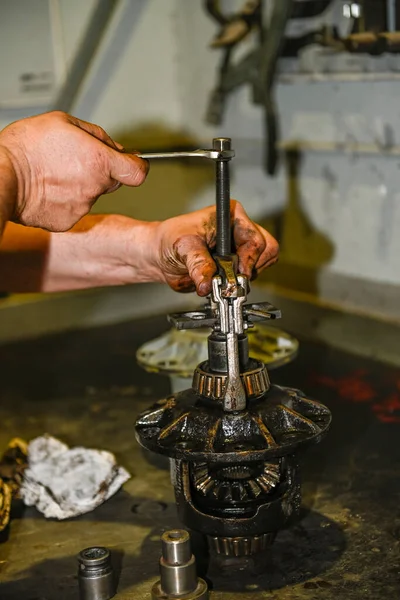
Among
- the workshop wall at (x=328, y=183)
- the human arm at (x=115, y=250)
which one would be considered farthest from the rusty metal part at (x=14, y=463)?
the workshop wall at (x=328, y=183)

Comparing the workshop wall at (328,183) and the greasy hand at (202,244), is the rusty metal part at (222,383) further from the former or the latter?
the workshop wall at (328,183)

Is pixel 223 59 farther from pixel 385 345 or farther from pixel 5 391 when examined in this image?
pixel 5 391

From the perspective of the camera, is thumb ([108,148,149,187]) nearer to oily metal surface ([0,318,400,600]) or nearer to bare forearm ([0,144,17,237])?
bare forearm ([0,144,17,237])

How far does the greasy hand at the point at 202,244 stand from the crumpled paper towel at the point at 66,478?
0.28 m

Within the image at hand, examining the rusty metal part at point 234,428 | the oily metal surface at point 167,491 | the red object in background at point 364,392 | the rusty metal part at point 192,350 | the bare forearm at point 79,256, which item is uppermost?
the bare forearm at point 79,256

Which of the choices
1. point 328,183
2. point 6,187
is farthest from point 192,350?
point 328,183

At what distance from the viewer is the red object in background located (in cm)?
137

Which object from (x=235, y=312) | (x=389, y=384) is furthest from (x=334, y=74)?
(x=235, y=312)

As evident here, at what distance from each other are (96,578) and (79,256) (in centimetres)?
52

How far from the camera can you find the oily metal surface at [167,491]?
2.97 feet

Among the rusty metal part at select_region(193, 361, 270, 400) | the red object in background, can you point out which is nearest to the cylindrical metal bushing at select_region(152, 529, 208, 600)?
the rusty metal part at select_region(193, 361, 270, 400)

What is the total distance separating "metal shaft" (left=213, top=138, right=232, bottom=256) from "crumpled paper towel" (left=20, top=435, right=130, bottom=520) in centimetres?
40

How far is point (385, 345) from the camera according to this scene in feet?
5.57

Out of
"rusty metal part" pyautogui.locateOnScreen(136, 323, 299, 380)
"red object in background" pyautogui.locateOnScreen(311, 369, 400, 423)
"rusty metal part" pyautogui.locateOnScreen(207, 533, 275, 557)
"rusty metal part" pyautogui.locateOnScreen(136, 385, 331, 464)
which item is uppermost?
"rusty metal part" pyautogui.locateOnScreen(136, 385, 331, 464)
